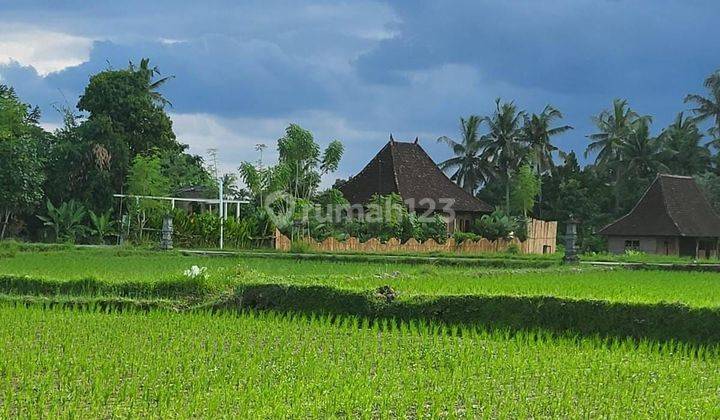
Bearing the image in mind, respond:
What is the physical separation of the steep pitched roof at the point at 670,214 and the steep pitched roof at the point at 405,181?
5.50 m

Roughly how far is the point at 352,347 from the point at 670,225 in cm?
2558

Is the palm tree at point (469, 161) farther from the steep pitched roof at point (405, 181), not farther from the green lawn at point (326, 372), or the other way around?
the green lawn at point (326, 372)

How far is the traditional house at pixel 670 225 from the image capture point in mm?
31625

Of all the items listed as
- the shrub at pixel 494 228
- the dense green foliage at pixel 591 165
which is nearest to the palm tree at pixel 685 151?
the dense green foliage at pixel 591 165

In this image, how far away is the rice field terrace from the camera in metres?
5.85

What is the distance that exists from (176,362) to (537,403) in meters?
2.85

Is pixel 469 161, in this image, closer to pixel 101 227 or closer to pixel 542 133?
pixel 542 133

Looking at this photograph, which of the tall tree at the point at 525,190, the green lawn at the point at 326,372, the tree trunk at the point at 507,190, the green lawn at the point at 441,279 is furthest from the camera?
the tree trunk at the point at 507,190

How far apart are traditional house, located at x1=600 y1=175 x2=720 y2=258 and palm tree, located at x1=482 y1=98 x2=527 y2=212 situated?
10.4m

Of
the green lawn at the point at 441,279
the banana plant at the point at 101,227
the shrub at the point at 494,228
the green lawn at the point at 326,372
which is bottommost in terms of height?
the green lawn at the point at 326,372

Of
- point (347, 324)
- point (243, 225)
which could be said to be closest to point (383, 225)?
point (243, 225)

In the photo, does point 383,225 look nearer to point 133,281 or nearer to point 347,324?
point 133,281

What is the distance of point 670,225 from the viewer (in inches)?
1235

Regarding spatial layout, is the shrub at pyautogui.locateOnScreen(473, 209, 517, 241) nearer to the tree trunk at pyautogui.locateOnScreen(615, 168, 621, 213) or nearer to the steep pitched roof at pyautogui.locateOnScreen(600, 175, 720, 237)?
the steep pitched roof at pyautogui.locateOnScreen(600, 175, 720, 237)
